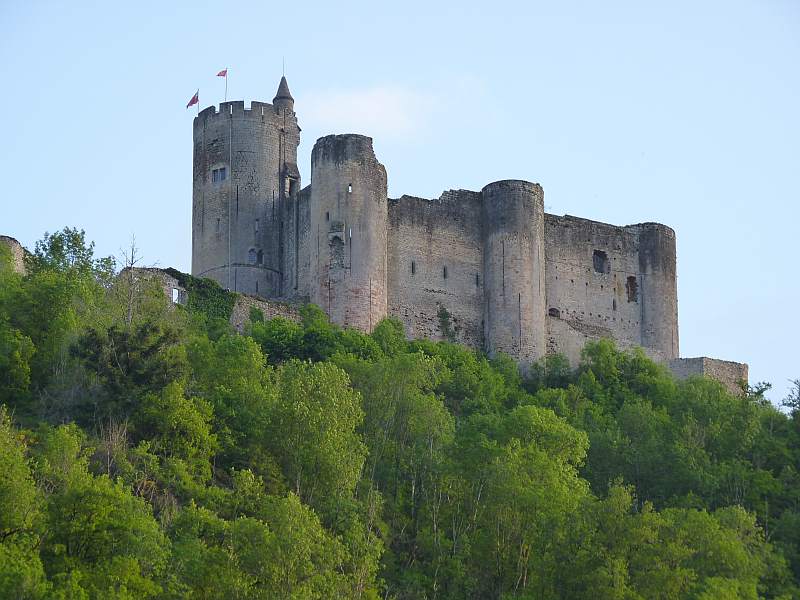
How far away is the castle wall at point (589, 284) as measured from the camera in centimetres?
6500

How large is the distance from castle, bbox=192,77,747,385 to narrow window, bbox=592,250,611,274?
1423 millimetres

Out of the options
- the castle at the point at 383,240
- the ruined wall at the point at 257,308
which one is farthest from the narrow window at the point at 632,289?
the ruined wall at the point at 257,308

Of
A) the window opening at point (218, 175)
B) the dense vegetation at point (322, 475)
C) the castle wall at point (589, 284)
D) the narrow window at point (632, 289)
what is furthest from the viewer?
the narrow window at point (632, 289)

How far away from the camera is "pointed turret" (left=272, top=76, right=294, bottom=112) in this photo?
64750mm

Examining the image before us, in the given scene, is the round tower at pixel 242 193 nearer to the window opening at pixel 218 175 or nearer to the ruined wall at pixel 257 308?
the window opening at pixel 218 175

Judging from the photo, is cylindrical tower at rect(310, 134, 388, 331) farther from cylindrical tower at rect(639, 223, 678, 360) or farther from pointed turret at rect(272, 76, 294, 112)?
cylindrical tower at rect(639, 223, 678, 360)

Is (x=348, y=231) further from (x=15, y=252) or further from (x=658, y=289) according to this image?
(x=658, y=289)

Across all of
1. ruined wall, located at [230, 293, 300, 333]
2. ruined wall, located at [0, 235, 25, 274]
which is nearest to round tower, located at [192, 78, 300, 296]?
ruined wall, located at [230, 293, 300, 333]

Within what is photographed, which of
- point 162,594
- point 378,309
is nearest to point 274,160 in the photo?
point 378,309

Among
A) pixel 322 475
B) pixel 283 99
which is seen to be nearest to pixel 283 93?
pixel 283 99

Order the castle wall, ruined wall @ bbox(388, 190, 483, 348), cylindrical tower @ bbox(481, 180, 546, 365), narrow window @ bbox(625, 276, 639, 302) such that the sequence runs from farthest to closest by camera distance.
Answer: narrow window @ bbox(625, 276, 639, 302) < the castle wall < cylindrical tower @ bbox(481, 180, 546, 365) < ruined wall @ bbox(388, 190, 483, 348)

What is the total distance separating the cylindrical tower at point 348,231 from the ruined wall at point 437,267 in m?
1.42

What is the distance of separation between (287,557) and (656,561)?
8.95 meters

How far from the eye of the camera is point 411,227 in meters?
62.7
